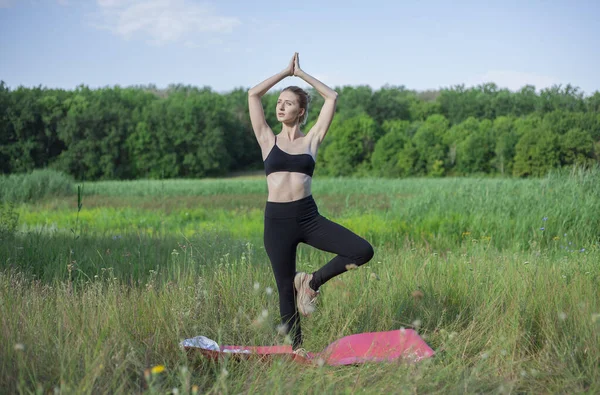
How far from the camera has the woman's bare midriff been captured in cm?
358

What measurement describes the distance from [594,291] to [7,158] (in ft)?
186

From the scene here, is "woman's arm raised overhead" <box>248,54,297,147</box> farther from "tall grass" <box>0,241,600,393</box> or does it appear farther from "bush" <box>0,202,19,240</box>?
"bush" <box>0,202,19,240</box>

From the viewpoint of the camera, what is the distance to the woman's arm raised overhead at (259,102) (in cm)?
377

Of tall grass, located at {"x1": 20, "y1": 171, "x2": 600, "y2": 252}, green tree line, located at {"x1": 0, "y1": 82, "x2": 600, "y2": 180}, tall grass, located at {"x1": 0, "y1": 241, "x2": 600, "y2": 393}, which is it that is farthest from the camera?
green tree line, located at {"x1": 0, "y1": 82, "x2": 600, "y2": 180}

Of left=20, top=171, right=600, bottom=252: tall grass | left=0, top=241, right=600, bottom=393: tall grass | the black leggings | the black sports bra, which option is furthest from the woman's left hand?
left=20, top=171, right=600, bottom=252: tall grass

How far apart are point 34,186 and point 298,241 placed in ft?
66.8

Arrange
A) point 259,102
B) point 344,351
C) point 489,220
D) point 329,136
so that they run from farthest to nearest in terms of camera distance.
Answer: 1. point 329,136
2. point 489,220
3. point 259,102
4. point 344,351

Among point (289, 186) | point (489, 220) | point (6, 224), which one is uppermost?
point (289, 186)

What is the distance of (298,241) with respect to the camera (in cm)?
362

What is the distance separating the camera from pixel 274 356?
328cm

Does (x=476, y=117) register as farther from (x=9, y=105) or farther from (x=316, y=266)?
(x=316, y=266)

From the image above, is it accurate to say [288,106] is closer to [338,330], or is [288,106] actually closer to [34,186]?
[338,330]

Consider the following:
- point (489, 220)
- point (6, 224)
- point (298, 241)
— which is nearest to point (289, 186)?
point (298, 241)

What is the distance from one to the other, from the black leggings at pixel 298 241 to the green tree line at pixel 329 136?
46.0 m
